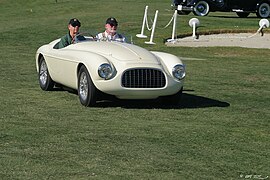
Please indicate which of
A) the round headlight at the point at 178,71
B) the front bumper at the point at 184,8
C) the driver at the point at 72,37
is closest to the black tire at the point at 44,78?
the driver at the point at 72,37

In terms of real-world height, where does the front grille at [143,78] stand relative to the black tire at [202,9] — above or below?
above

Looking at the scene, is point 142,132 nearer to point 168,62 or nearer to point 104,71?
point 104,71

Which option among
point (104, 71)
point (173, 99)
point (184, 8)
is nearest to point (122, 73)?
point (104, 71)

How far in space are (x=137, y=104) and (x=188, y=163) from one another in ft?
14.4

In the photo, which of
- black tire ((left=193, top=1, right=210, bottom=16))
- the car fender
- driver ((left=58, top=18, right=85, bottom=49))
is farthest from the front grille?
black tire ((left=193, top=1, right=210, bottom=16))

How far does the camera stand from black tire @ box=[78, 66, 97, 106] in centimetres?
1159

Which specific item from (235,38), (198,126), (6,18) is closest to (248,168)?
(198,126)

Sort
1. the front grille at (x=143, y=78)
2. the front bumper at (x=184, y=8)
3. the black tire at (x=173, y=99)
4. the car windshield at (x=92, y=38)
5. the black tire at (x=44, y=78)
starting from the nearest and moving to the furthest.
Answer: the front grille at (x=143, y=78), the black tire at (x=173, y=99), the car windshield at (x=92, y=38), the black tire at (x=44, y=78), the front bumper at (x=184, y=8)

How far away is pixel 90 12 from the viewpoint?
1586 inches

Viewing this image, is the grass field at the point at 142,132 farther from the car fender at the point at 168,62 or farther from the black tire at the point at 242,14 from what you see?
the black tire at the point at 242,14

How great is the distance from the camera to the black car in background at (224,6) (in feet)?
129

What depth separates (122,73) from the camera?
37.7 feet

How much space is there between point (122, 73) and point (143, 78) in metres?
0.36

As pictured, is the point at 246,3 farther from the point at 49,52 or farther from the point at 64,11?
the point at 49,52
